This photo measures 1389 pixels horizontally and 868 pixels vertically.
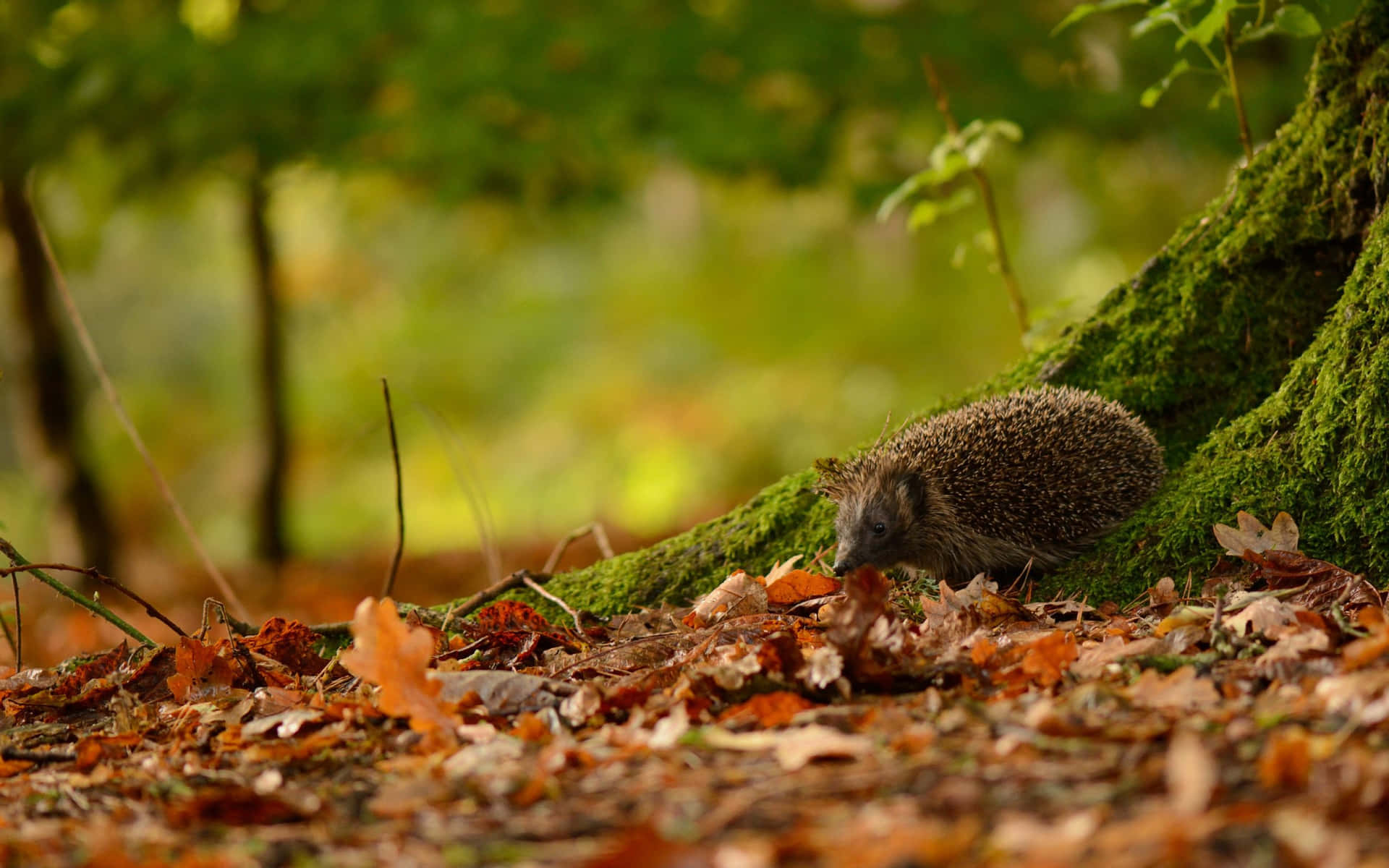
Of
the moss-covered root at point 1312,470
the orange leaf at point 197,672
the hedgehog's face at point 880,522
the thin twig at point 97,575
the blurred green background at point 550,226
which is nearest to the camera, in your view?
the thin twig at point 97,575

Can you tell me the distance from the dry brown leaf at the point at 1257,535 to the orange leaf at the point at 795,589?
4.34ft

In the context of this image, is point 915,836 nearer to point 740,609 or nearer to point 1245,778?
point 1245,778

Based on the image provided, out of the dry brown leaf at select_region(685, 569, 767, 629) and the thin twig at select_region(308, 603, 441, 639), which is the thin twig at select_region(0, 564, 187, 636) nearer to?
the thin twig at select_region(308, 603, 441, 639)

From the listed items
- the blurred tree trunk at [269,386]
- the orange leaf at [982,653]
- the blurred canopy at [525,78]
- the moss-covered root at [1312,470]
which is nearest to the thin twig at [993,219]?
the moss-covered root at [1312,470]

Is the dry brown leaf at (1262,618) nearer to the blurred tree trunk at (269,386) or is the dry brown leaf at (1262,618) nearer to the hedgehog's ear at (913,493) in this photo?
the hedgehog's ear at (913,493)

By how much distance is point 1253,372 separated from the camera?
4.53 metres

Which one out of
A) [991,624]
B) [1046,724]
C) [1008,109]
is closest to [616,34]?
[1008,109]

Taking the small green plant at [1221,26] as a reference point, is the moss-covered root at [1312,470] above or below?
below

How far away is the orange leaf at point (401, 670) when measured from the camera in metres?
2.70

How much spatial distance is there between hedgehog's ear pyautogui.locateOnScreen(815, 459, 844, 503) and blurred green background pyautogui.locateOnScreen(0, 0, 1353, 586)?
1560 millimetres

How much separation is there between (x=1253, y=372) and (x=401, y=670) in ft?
11.7

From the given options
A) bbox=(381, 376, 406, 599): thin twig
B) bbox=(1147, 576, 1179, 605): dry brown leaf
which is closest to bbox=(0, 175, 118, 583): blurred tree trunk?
bbox=(381, 376, 406, 599): thin twig

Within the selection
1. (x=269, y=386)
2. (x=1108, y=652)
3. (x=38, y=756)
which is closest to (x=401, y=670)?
(x=38, y=756)

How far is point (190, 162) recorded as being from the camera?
988 centimetres
